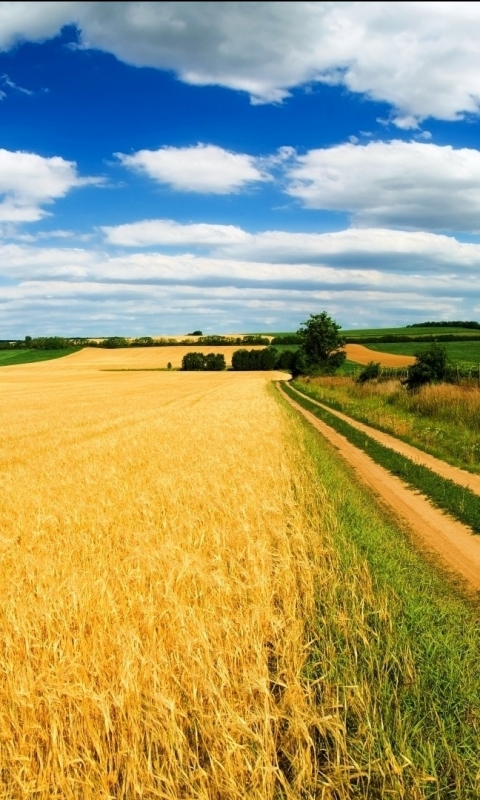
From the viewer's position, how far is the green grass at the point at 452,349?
9420cm

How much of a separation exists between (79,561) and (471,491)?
8894 mm

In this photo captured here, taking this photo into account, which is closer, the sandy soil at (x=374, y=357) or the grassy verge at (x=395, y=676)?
the grassy verge at (x=395, y=676)

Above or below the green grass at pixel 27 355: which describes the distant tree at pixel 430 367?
below

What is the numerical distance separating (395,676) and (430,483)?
9.50 meters

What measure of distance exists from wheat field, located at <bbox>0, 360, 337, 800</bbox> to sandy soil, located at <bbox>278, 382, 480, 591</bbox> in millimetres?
1897

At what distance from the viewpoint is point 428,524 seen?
10.5 meters

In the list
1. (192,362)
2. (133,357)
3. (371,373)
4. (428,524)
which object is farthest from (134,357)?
(428,524)

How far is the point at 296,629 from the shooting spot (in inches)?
213

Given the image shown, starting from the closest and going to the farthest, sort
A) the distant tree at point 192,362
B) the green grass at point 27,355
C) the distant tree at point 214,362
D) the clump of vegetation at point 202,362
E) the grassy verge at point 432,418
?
1. the grassy verge at point 432,418
2. the distant tree at point 192,362
3. the clump of vegetation at point 202,362
4. the distant tree at point 214,362
5. the green grass at point 27,355

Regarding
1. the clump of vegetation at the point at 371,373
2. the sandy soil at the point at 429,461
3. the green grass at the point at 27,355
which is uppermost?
the green grass at the point at 27,355

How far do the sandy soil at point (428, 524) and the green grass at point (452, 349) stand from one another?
74587 millimetres

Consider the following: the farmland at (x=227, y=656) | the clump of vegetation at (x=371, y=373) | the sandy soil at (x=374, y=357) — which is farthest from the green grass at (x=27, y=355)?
the farmland at (x=227, y=656)

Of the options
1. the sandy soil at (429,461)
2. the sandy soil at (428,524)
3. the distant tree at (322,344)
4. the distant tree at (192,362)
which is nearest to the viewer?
the sandy soil at (428,524)

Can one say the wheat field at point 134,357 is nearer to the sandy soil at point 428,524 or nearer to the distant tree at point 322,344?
the distant tree at point 322,344
